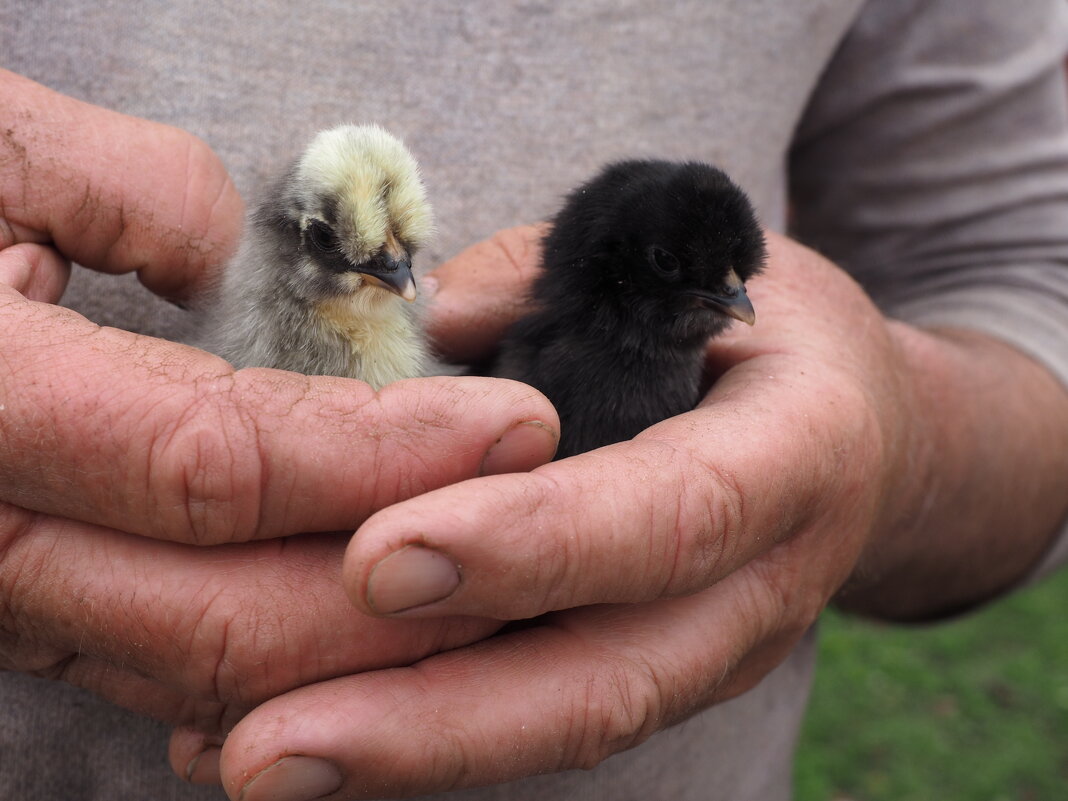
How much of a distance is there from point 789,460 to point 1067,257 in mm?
1795

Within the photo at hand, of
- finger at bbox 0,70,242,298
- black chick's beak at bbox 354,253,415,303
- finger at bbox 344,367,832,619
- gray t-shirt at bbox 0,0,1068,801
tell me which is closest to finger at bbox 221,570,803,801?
finger at bbox 344,367,832,619

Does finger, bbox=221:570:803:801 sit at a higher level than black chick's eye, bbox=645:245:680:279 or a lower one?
lower

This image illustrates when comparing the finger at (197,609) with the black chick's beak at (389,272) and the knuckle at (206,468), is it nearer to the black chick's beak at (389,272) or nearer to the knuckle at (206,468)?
the knuckle at (206,468)

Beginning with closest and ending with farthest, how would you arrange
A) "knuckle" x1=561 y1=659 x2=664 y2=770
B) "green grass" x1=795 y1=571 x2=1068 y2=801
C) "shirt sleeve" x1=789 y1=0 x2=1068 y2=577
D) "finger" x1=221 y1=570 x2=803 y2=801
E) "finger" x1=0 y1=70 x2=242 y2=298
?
"finger" x1=221 y1=570 x2=803 y2=801
"knuckle" x1=561 y1=659 x2=664 y2=770
"finger" x1=0 y1=70 x2=242 y2=298
"shirt sleeve" x1=789 y1=0 x2=1068 y2=577
"green grass" x1=795 y1=571 x2=1068 y2=801

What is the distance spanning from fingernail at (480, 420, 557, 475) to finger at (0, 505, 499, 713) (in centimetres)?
26

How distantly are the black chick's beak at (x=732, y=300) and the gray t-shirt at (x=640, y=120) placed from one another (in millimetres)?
510

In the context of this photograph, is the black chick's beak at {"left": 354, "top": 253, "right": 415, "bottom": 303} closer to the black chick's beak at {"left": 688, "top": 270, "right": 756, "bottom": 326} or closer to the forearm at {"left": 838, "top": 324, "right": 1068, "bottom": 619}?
the black chick's beak at {"left": 688, "top": 270, "right": 756, "bottom": 326}

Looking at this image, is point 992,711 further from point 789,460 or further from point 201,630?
point 201,630

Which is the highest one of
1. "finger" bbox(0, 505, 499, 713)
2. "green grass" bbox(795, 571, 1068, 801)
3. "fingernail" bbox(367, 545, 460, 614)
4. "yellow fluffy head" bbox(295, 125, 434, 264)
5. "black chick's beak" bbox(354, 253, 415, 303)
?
"yellow fluffy head" bbox(295, 125, 434, 264)

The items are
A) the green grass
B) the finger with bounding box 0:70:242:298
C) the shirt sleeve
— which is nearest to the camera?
the finger with bounding box 0:70:242:298

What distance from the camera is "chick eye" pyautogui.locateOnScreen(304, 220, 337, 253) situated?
5.41ft

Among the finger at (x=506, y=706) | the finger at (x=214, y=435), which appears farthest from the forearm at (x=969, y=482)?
the finger at (x=214, y=435)

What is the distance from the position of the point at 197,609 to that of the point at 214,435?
0.26 m

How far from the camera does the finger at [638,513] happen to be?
1.20m
